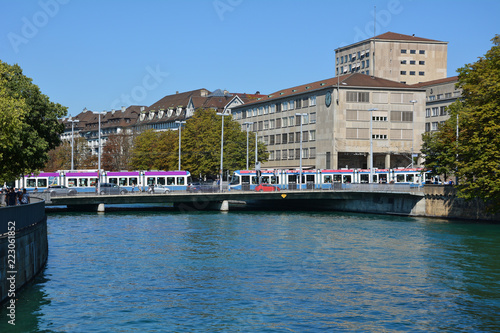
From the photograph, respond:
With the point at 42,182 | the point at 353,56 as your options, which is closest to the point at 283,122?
the point at 353,56

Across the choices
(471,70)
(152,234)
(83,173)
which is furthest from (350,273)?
(83,173)

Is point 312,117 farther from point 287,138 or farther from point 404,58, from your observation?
point 404,58

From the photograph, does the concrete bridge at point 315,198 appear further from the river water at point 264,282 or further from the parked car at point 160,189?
the river water at point 264,282

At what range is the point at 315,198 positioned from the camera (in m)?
80.8

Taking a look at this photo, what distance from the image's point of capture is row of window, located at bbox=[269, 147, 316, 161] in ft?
387

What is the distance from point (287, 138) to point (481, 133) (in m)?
68.7

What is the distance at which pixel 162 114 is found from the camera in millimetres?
196375

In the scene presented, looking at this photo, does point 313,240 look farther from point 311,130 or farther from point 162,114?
point 162,114

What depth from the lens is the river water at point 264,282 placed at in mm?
23484

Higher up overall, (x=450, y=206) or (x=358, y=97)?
(x=358, y=97)

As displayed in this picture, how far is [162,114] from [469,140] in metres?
144

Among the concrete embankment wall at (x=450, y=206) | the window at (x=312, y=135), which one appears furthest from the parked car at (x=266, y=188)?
the window at (x=312, y=135)

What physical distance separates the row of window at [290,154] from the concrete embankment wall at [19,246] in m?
87.7

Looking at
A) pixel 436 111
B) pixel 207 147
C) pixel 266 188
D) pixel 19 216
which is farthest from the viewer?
pixel 436 111
